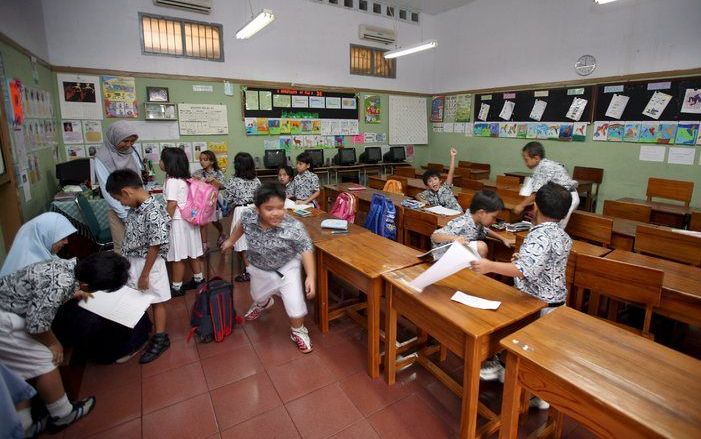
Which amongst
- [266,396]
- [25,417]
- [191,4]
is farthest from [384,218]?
[191,4]

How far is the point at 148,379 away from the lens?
90.4 inches

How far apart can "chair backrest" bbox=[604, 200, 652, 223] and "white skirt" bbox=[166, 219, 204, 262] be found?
4.13 metres

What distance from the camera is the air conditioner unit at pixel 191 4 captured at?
5627mm

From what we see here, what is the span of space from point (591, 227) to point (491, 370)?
1746mm

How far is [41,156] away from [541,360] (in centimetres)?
478

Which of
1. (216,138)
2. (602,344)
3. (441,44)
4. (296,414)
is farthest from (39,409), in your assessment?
(441,44)

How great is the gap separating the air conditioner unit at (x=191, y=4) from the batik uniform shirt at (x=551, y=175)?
5.58 m

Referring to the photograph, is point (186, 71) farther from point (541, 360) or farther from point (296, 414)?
point (541, 360)

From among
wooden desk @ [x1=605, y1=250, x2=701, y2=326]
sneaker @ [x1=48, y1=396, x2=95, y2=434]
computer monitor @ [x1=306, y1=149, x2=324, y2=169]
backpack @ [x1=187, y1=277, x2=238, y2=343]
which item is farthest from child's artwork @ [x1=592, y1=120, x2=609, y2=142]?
sneaker @ [x1=48, y1=396, x2=95, y2=434]

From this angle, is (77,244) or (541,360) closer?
(541,360)

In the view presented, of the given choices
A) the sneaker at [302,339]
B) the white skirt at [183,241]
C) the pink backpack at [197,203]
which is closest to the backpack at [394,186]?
the pink backpack at [197,203]

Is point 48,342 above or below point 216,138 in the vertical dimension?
below

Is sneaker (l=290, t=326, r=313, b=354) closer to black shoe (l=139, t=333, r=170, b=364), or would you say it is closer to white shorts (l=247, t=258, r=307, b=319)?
white shorts (l=247, t=258, r=307, b=319)

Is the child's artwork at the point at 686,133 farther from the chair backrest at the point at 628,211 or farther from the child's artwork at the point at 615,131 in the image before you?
the chair backrest at the point at 628,211
